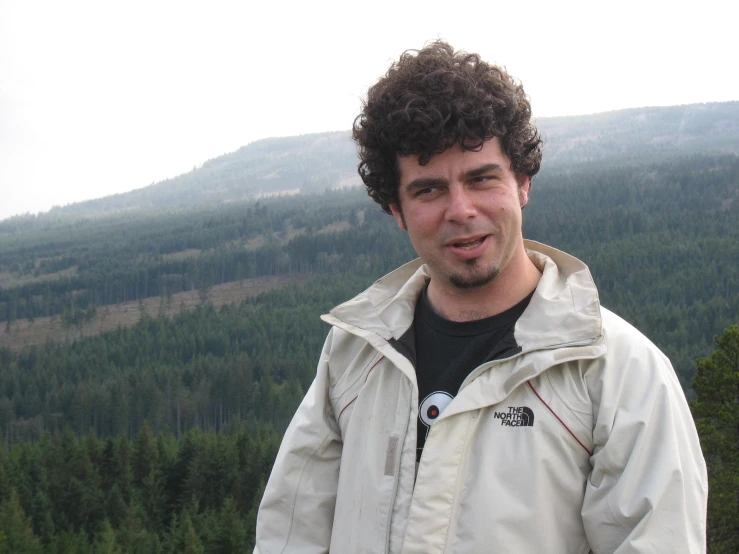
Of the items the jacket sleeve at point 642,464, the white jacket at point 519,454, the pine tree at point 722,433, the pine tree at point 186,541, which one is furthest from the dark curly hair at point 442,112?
the pine tree at point 186,541

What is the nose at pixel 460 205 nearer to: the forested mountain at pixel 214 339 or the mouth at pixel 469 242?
the mouth at pixel 469 242

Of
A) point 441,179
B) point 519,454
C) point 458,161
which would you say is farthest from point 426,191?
point 519,454

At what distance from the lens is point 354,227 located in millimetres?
173500

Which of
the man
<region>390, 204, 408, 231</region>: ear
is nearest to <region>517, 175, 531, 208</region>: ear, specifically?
the man

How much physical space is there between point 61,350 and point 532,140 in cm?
11278

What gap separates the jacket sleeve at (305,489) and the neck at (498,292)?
890mm

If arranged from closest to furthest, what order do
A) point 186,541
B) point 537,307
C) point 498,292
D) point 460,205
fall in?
point 537,307, point 460,205, point 498,292, point 186,541

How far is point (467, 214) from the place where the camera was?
3.76 m

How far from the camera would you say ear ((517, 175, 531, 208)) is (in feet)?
13.5

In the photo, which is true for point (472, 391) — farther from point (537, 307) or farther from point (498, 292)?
point (498, 292)

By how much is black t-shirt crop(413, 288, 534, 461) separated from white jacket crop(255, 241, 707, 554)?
0.09 metres

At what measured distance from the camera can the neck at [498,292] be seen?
391cm

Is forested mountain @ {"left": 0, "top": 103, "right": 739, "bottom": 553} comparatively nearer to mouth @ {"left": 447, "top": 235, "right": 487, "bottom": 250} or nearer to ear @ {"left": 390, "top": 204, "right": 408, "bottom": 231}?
ear @ {"left": 390, "top": 204, "right": 408, "bottom": 231}

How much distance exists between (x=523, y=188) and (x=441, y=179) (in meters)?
0.58
